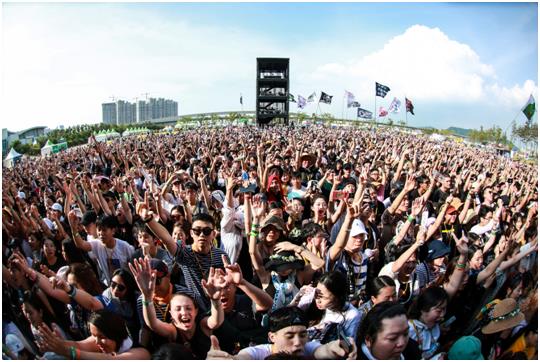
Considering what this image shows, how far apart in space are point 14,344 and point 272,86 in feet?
127

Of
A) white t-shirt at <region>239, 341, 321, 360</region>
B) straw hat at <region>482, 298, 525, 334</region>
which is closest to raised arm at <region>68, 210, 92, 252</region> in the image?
white t-shirt at <region>239, 341, 321, 360</region>

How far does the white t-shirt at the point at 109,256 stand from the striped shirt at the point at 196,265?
838 mm

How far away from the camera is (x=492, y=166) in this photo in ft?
38.5

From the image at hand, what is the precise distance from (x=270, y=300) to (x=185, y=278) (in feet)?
2.35

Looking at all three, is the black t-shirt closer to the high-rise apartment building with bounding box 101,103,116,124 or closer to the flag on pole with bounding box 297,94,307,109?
the flag on pole with bounding box 297,94,307,109

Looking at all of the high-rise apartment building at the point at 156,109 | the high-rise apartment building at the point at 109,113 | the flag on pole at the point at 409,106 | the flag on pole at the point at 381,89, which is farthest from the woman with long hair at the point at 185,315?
the high-rise apartment building at the point at 156,109

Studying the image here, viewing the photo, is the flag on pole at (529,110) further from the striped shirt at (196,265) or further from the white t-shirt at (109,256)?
the white t-shirt at (109,256)

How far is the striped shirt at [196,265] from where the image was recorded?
2.84 m

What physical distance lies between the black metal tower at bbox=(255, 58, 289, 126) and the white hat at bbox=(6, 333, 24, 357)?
37262 millimetres

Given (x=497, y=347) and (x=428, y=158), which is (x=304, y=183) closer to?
(x=497, y=347)

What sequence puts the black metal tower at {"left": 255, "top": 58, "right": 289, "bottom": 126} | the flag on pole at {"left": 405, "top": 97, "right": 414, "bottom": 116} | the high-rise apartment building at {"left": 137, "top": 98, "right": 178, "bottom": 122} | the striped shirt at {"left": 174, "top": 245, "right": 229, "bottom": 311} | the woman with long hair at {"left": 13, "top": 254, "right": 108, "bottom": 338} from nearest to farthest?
the woman with long hair at {"left": 13, "top": 254, "right": 108, "bottom": 338} → the striped shirt at {"left": 174, "top": 245, "right": 229, "bottom": 311} → the flag on pole at {"left": 405, "top": 97, "right": 414, "bottom": 116} → the black metal tower at {"left": 255, "top": 58, "right": 289, "bottom": 126} → the high-rise apartment building at {"left": 137, "top": 98, "right": 178, "bottom": 122}

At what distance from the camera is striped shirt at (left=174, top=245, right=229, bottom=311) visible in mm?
2838

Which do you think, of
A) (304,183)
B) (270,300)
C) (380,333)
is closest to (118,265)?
(270,300)

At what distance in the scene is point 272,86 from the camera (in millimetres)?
39469
